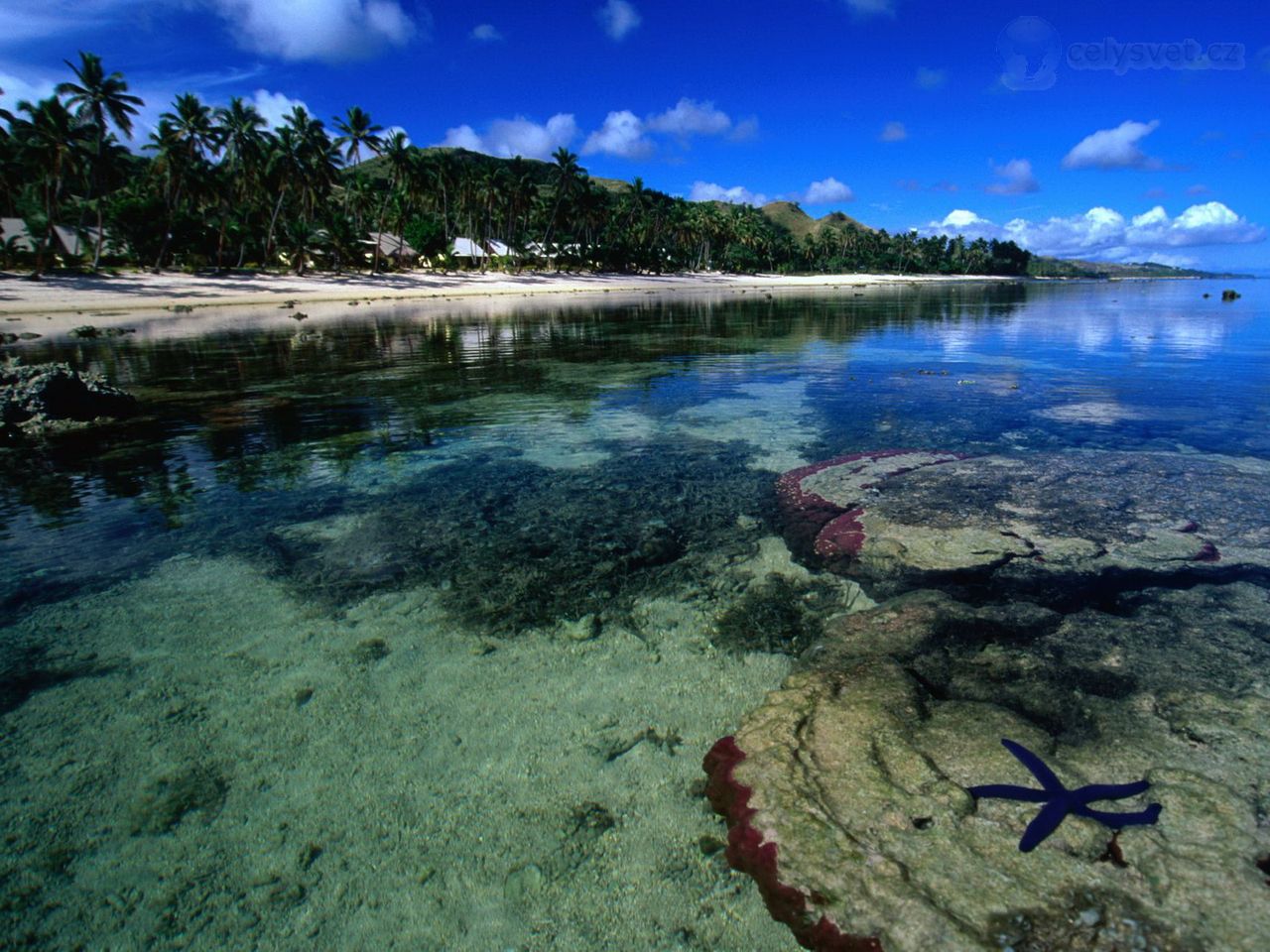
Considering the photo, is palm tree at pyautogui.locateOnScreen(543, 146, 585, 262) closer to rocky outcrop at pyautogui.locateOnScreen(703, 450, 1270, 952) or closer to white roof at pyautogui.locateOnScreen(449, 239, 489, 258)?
white roof at pyautogui.locateOnScreen(449, 239, 489, 258)

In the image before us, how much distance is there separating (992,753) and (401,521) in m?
7.38

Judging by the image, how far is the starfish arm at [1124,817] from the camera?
3549 mm

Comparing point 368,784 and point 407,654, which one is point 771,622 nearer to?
point 407,654

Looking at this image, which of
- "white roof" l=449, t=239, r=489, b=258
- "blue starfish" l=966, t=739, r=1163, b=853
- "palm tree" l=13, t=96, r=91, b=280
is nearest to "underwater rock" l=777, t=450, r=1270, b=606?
"blue starfish" l=966, t=739, r=1163, b=853

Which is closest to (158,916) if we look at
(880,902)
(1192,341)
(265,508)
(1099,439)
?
(880,902)

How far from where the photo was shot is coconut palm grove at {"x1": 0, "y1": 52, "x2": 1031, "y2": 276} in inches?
2287

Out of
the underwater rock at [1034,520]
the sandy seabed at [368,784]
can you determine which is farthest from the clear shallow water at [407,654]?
the underwater rock at [1034,520]

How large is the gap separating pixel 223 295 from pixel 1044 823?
72.3m

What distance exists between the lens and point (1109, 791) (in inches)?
147

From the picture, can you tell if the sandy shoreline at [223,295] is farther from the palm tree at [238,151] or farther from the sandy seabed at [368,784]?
the sandy seabed at [368,784]

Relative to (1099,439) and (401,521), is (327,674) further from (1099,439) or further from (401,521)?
(1099,439)

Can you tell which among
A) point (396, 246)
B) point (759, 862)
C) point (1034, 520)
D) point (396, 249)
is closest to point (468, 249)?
point (396, 246)

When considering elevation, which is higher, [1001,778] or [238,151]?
[238,151]

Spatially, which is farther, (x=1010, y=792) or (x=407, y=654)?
(x=407, y=654)
